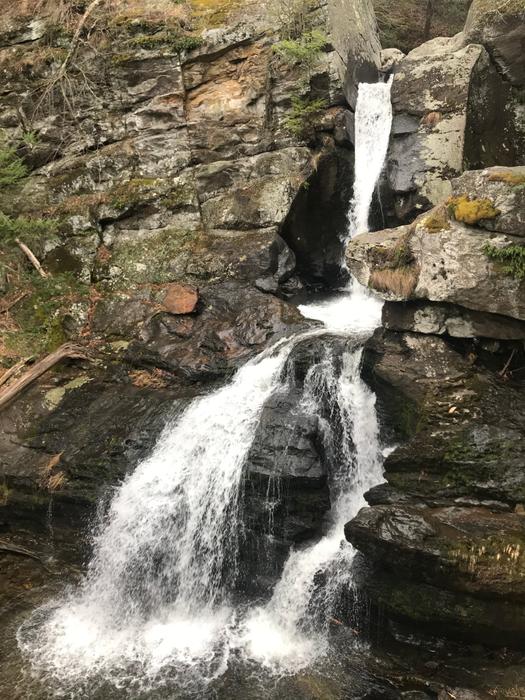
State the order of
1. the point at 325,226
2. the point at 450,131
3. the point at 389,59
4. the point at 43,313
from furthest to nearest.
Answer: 1. the point at 389,59
2. the point at 325,226
3. the point at 43,313
4. the point at 450,131

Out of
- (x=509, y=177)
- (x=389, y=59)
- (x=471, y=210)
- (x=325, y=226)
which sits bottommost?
(x=325, y=226)

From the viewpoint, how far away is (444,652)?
5066mm

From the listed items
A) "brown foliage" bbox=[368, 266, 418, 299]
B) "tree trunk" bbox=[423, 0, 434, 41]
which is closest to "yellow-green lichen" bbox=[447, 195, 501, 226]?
"brown foliage" bbox=[368, 266, 418, 299]

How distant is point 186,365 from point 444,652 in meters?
5.56

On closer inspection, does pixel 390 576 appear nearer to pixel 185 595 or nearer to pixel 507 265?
pixel 185 595

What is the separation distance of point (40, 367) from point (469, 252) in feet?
23.9

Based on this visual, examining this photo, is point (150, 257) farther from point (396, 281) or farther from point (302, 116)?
point (396, 281)

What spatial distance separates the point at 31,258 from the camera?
1087 cm

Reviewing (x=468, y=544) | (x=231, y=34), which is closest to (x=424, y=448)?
(x=468, y=544)

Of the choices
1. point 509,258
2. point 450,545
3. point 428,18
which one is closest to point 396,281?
point 509,258

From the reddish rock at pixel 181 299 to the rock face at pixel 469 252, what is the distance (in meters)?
4.07

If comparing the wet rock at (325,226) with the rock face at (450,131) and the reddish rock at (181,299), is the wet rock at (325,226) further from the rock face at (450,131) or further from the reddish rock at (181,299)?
the reddish rock at (181,299)

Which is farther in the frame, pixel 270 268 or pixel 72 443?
pixel 270 268

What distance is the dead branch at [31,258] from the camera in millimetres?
10750
